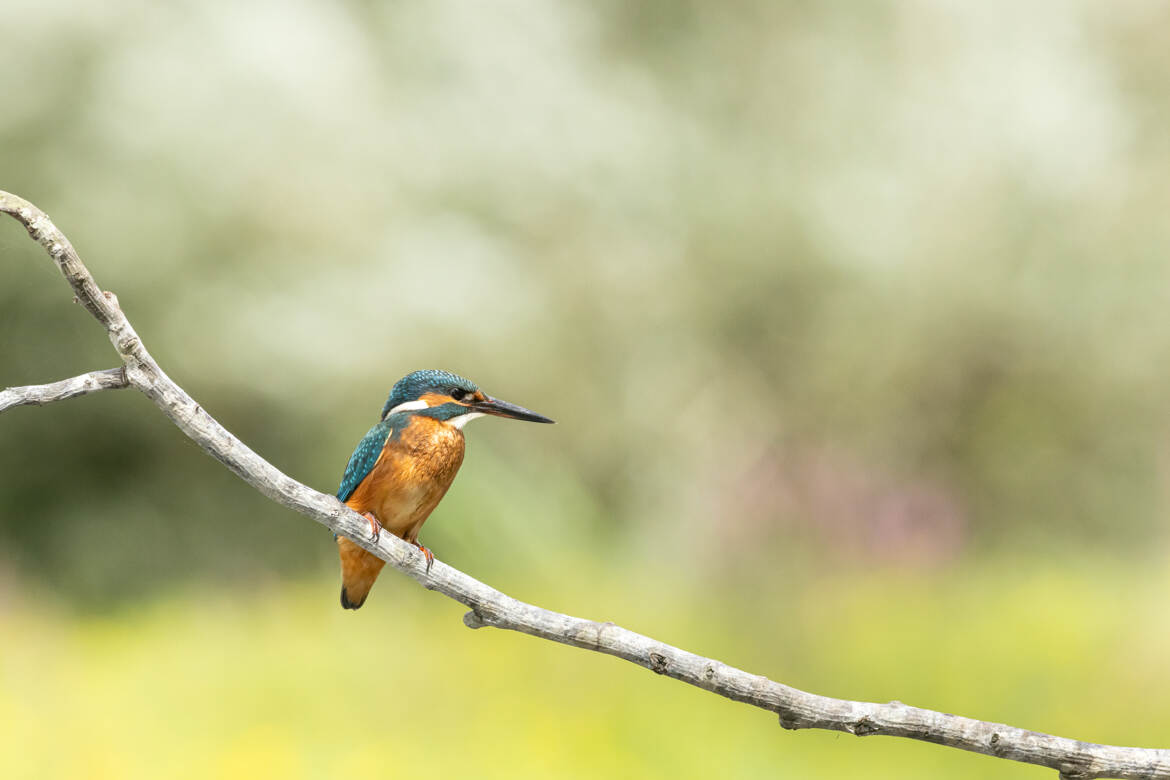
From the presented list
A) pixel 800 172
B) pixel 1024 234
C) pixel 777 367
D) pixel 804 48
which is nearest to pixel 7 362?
pixel 777 367

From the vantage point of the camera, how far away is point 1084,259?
2.88 m

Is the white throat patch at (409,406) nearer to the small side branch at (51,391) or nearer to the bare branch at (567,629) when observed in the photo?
the bare branch at (567,629)

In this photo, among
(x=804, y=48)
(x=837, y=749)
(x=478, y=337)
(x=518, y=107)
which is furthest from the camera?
(x=804, y=48)

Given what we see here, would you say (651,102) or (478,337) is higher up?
(651,102)

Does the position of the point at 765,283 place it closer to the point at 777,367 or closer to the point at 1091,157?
the point at 777,367

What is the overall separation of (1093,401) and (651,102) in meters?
1.42

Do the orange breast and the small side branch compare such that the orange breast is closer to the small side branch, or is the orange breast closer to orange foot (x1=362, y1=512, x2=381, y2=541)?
orange foot (x1=362, y1=512, x2=381, y2=541)

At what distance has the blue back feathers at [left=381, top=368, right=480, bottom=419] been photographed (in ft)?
1.91

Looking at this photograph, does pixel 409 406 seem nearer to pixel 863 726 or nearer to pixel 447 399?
pixel 447 399

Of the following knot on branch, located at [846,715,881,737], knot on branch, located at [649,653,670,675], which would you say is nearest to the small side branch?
knot on branch, located at [649,653,670,675]

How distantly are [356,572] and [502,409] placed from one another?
14cm

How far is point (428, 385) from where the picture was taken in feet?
1.93

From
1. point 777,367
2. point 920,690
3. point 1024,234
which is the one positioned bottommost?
point 920,690

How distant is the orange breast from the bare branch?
0.10ft
